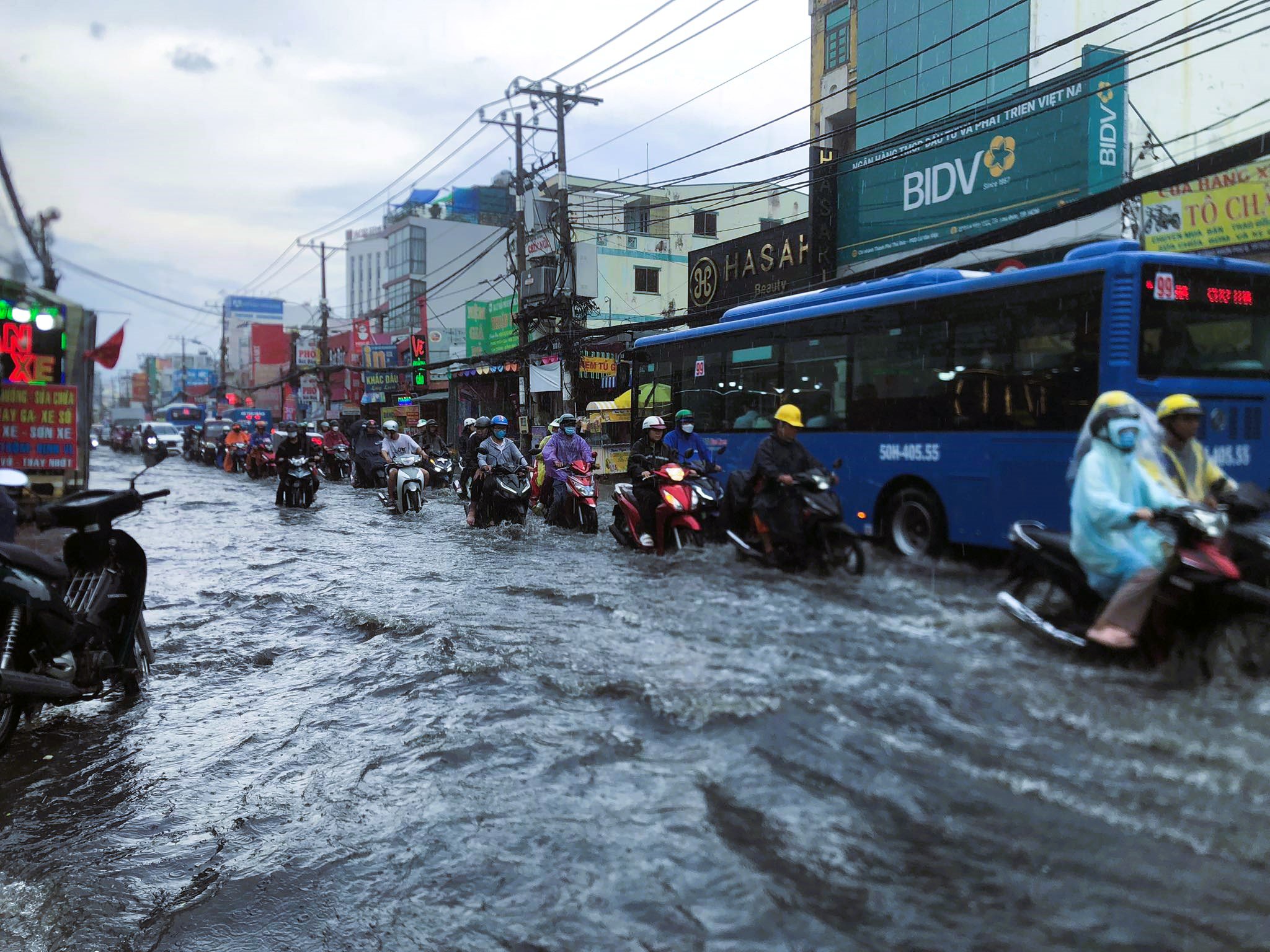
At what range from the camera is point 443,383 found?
1635 inches

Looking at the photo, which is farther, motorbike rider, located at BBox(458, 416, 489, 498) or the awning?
motorbike rider, located at BBox(458, 416, 489, 498)

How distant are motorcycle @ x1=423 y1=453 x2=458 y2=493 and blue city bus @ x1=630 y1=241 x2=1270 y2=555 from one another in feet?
39.3

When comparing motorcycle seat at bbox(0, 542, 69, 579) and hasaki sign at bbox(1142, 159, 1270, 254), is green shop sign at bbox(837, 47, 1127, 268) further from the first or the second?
motorcycle seat at bbox(0, 542, 69, 579)

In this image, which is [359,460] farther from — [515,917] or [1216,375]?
[515,917]

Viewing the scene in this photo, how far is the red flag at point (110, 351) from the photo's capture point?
14000 millimetres

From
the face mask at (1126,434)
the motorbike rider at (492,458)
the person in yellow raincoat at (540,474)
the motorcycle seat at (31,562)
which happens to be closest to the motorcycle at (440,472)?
the person in yellow raincoat at (540,474)

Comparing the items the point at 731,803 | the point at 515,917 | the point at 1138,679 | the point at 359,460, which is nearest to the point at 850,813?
the point at 731,803

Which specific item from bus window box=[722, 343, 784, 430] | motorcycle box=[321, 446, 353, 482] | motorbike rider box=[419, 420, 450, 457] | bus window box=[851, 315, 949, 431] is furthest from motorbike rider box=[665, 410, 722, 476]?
motorcycle box=[321, 446, 353, 482]

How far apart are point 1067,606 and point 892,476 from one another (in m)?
4.52

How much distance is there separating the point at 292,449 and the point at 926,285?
520 inches

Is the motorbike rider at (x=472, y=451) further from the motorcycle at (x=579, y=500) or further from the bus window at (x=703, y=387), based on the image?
the bus window at (x=703, y=387)

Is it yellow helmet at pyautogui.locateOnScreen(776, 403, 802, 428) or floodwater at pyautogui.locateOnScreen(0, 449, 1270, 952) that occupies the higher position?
yellow helmet at pyautogui.locateOnScreen(776, 403, 802, 428)

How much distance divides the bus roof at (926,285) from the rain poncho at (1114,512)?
3.33 meters

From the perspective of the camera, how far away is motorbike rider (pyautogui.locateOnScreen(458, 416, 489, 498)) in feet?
48.8
